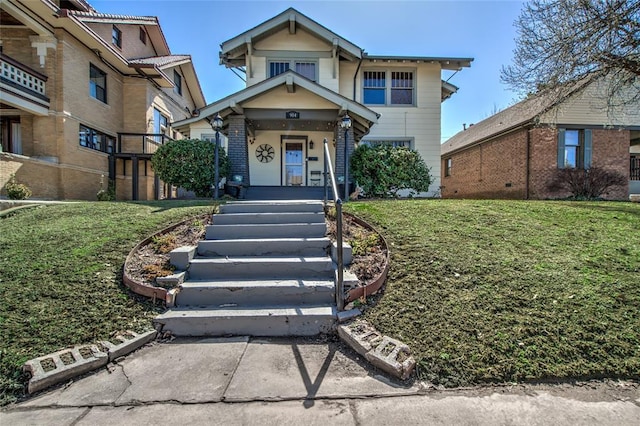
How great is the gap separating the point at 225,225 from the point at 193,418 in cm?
322

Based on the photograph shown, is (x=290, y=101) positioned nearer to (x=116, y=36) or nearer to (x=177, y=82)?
(x=116, y=36)

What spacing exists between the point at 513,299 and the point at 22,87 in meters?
15.2

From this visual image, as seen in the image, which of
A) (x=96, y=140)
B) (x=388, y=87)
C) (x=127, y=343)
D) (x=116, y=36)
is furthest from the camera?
(x=116, y=36)

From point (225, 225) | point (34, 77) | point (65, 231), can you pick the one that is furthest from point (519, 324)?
point (34, 77)

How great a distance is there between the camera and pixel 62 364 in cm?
256

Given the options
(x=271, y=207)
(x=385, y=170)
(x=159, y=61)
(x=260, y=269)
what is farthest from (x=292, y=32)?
(x=260, y=269)

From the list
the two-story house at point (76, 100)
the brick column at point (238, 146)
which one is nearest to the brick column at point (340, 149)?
the brick column at point (238, 146)

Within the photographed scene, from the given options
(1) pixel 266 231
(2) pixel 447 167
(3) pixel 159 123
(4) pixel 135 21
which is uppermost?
(4) pixel 135 21

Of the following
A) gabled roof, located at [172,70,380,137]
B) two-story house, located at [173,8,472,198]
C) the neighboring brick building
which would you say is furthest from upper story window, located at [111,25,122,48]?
the neighboring brick building

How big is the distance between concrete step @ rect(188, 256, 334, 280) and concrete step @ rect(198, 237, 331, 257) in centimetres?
38

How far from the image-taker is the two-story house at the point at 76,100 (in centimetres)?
1100

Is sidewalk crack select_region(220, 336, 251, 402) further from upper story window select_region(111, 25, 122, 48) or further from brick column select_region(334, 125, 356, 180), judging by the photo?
upper story window select_region(111, 25, 122, 48)

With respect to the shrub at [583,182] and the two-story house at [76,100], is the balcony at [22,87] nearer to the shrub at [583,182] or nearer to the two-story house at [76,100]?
the two-story house at [76,100]

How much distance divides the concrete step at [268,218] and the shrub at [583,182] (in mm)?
12260
